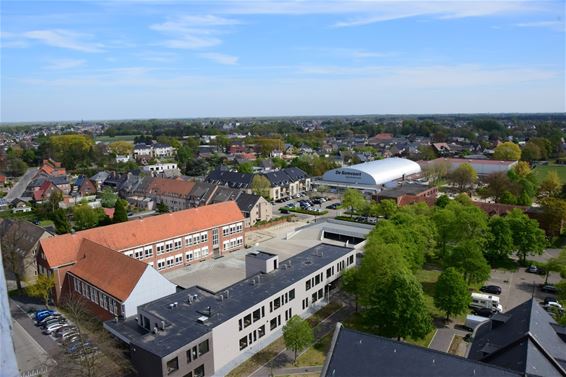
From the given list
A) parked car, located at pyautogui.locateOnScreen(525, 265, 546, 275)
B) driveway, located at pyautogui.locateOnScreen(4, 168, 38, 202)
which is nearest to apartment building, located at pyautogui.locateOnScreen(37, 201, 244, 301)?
parked car, located at pyautogui.locateOnScreen(525, 265, 546, 275)

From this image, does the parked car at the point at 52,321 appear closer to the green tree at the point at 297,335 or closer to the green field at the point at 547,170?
the green tree at the point at 297,335

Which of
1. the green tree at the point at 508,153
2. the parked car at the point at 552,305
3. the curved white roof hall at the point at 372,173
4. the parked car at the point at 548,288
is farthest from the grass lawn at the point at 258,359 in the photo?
the green tree at the point at 508,153

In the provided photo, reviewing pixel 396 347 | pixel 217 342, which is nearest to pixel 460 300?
Result: pixel 396 347

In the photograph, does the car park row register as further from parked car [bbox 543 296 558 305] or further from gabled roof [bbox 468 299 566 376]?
parked car [bbox 543 296 558 305]

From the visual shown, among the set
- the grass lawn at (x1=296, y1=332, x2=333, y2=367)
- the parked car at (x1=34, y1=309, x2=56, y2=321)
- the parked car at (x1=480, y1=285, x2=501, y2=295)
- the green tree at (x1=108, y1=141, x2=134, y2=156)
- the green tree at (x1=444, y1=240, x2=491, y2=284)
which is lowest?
the grass lawn at (x1=296, y1=332, x2=333, y2=367)

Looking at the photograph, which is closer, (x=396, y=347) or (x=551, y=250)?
(x=396, y=347)

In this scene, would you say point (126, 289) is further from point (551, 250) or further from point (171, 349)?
point (551, 250)
